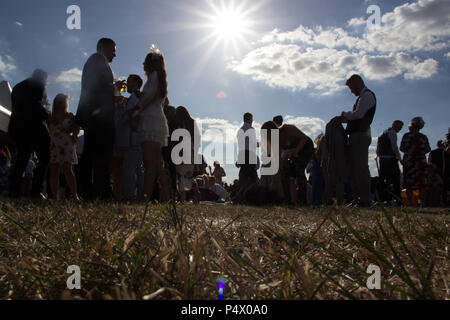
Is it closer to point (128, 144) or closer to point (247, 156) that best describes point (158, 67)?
point (128, 144)

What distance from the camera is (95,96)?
413 centimetres

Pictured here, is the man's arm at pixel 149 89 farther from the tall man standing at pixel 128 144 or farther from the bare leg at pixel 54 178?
the bare leg at pixel 54 178

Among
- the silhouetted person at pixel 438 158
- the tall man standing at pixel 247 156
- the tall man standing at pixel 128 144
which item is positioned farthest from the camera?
the silhouetted person at pixel 438 158

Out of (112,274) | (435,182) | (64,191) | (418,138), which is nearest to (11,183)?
(64,191)

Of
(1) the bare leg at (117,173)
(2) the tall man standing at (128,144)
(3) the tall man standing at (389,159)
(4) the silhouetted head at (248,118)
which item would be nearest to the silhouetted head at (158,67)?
(2) the tall man standing at (128,144)

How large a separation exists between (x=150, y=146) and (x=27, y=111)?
1.73m

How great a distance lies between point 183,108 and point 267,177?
2418 mm

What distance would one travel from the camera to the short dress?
16.0 feet

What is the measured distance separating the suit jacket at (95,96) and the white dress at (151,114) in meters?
0.40

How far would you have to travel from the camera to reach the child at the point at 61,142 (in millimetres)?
4875

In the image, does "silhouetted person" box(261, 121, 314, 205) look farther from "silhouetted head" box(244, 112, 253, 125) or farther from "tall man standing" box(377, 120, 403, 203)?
"tall man standing" box(377, 120, 403, 203)

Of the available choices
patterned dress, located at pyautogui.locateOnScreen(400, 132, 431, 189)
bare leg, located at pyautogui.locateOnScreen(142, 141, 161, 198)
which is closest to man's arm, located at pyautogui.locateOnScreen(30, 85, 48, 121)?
bare leg, located at pyautogui.locateOnScreen(142, 141, 161, 198)

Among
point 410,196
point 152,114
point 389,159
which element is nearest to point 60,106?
point 152,114
